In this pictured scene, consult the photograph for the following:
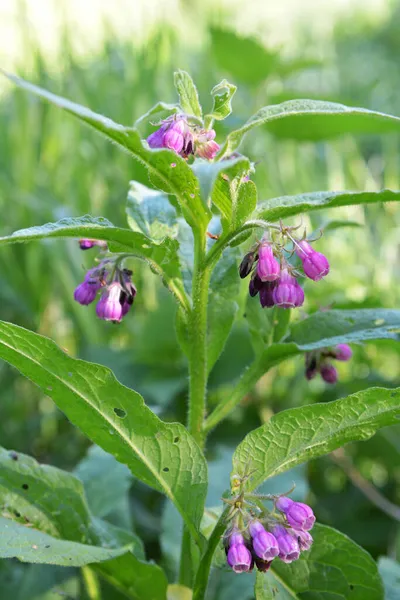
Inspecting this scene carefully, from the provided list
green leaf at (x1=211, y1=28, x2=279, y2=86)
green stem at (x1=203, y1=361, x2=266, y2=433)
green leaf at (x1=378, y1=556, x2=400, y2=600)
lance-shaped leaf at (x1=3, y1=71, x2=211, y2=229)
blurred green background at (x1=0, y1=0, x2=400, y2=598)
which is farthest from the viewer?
green leaf at (x1=211, y1=28, x2=279, y2=86)

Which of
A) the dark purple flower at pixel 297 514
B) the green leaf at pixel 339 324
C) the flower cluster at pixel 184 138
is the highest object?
the flower cluster at pixel 184 138

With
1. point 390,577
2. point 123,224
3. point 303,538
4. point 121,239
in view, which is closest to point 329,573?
point 303,538

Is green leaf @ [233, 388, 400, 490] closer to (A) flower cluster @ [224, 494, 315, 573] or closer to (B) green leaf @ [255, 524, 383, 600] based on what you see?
(A) flower cluster @ [224, 494, 315, 573]

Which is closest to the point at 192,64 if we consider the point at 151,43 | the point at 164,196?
the point at 151,43

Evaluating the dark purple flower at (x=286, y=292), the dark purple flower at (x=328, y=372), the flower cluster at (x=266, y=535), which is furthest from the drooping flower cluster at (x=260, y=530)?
the dark purple flower at (x=328, y=372)

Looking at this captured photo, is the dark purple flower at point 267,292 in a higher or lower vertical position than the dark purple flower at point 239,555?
higher

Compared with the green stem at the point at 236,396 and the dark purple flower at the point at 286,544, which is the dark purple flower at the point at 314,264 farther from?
the dark purple flower at the point at 286,544

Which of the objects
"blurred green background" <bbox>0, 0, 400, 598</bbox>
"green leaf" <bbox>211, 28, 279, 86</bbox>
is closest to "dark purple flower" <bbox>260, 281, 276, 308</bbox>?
"blurred green background" <bbox>0, 0, 400, 598</bbox>

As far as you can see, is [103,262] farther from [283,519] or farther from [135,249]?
[283,519]
